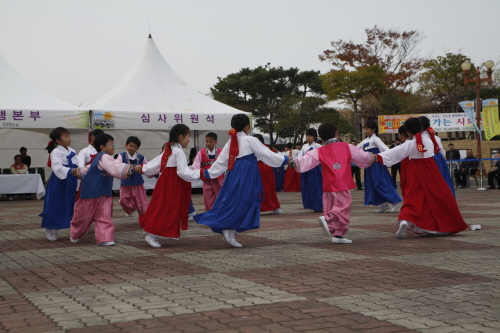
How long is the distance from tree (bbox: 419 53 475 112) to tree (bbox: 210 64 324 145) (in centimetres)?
1063

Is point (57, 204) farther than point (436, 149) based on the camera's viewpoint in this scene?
Yes

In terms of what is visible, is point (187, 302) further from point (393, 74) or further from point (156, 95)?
point (393, 74)

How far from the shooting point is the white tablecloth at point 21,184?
1845cm

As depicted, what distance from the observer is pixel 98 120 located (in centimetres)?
1772

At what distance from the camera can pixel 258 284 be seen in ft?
16.1

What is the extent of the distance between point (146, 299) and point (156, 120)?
1436cm

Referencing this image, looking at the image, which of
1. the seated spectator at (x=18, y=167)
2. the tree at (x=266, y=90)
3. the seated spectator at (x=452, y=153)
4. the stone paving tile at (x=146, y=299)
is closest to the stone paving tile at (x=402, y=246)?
the stone paving tile at (x=146, y=299)

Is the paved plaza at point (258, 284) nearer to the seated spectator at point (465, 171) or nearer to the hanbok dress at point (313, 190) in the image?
the hanbok dress at point (313, 190)

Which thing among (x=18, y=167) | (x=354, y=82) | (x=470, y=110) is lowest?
(x=18, y=167)

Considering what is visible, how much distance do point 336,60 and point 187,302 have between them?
1415 inches

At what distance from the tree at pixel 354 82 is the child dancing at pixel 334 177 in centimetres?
2933

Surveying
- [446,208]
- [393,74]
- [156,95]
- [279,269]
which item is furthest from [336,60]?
[279,269]

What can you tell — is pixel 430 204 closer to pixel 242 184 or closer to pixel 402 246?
pixel 402 246

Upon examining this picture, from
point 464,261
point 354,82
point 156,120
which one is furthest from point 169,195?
point 354,82
